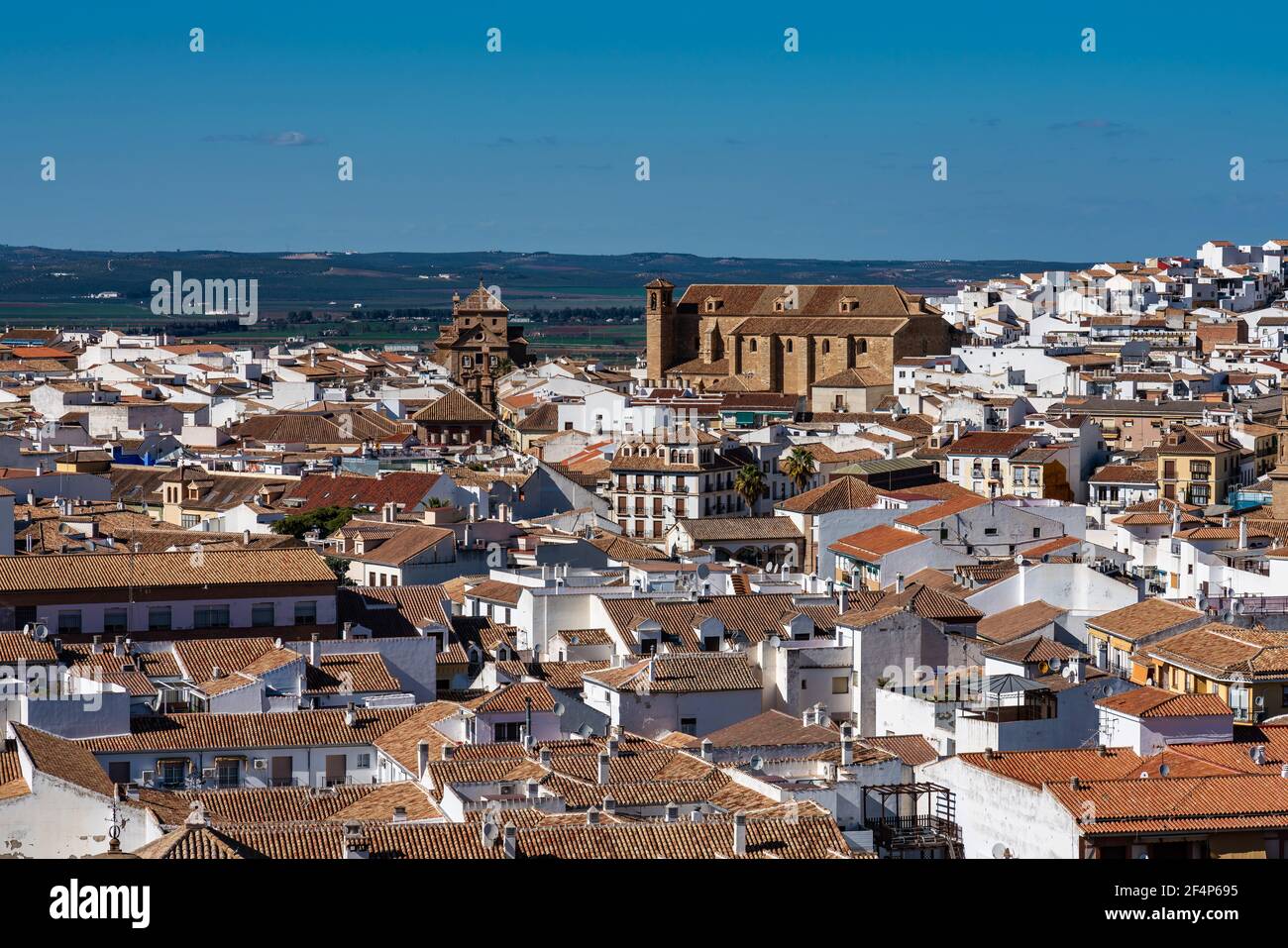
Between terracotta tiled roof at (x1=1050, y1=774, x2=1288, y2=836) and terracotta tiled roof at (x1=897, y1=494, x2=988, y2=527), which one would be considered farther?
terracotta tiled roof at (x1=897, y1=494, x2=988, y2=527)

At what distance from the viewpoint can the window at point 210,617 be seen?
28.0m

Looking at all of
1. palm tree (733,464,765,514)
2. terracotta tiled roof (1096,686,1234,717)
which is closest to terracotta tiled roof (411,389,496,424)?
palm tree (733,464,765,514)

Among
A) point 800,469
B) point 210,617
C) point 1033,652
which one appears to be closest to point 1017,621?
point 1033,652

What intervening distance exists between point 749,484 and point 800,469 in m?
2.28

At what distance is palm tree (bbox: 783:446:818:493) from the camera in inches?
2163

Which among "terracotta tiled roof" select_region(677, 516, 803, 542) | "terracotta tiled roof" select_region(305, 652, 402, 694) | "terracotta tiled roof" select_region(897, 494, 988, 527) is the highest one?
"terracotta tiled roof" select_region(305, 652, 402, 694)

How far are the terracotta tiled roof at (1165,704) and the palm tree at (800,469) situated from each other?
3364 cm

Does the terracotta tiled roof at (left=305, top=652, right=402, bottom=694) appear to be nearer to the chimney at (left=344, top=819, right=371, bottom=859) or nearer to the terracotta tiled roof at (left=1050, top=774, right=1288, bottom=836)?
the chimney at (left=344, top=819, right=371, bottom=859)

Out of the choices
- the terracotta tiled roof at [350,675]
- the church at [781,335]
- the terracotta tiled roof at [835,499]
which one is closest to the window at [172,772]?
the terracotta tiled roof at [350,675]

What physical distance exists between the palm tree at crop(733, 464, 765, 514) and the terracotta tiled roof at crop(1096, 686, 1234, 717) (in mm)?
31783

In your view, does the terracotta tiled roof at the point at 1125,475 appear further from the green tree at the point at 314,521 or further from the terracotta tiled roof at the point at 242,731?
the terracotta tiled roof at the point at 242,731

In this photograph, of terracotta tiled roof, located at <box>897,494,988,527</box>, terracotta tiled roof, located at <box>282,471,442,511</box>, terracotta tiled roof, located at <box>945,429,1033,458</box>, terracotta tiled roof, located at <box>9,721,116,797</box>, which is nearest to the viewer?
terracotta tiled roof, located at <box>9,721,116,797</box>

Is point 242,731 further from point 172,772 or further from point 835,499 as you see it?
point 835,499

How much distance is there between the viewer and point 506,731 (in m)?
22.1
